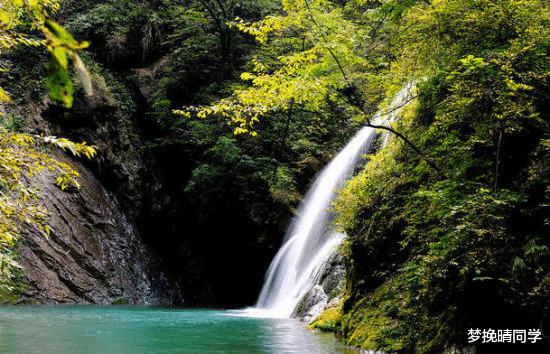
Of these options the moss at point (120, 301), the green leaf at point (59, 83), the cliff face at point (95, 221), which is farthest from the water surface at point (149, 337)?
the moss at point (120, 301)

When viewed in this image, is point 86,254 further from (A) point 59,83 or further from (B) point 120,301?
(A) point 59,83

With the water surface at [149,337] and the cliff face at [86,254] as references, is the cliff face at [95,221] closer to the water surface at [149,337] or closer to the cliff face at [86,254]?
the cliff face at [86,254]

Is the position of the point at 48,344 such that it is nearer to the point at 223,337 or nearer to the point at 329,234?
the point at 223,337

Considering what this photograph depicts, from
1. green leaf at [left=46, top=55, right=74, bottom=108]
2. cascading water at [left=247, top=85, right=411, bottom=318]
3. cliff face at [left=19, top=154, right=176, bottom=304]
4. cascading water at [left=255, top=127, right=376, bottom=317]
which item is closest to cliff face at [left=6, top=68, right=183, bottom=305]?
cliff face at [left=19, top=154, right=176, bottom=304]

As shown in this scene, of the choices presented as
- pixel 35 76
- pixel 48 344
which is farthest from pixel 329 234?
pixel 35 76

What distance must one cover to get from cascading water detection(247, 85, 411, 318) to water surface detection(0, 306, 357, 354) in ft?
9.89

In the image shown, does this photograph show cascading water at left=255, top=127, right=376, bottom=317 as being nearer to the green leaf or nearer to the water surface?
the water surface

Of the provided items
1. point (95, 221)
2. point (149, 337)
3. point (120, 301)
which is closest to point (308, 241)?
point (149, 337)

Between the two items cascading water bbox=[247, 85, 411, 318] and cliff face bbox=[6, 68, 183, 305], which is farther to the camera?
cliff face bbox=[6, 68, 183, 305]

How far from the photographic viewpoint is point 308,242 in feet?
39.8

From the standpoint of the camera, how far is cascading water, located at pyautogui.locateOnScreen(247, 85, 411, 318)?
1086 cm

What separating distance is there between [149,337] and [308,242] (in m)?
6.75

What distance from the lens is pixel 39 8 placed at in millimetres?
850

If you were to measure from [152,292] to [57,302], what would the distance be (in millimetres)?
4070
